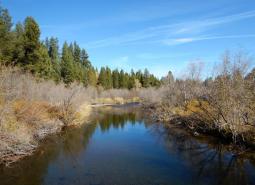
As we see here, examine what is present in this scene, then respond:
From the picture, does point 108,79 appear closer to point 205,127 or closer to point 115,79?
point 115,79

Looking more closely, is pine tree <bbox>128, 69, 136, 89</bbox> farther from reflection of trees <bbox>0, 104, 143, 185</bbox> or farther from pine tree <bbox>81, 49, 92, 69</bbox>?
reflection of trees <bbox>0, 104, 143, 185</bbox>

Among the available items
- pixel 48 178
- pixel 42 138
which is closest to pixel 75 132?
pixel 42 138

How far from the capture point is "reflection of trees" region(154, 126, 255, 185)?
11500mm

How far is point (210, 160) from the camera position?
47.1 feet

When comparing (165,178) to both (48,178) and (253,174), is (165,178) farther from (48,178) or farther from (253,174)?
→ (48,178)

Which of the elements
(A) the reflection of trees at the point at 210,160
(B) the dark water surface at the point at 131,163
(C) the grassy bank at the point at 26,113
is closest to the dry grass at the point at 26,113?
(C) the grassy bank at the point at 26,113

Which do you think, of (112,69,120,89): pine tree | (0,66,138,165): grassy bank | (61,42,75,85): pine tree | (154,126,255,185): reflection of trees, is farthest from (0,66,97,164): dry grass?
(112,69,120,89): pine tree

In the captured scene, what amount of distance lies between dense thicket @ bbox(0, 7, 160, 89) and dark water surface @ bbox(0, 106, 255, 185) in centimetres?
971

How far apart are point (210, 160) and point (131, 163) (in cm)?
496

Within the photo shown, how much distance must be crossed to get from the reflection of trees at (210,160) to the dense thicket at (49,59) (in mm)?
15588

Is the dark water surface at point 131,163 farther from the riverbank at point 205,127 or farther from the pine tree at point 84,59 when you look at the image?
the pine tree at point 84,59

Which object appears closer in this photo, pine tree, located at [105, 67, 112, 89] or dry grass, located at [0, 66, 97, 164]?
dry grass, located at [0, 66, 97, 164]

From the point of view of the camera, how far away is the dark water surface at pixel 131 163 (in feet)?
37.1

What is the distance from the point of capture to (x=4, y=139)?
1347cm
